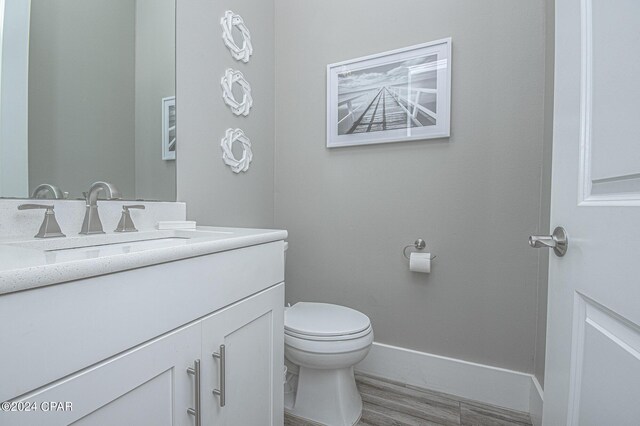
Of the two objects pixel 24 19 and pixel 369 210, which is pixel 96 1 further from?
pixel 369 210

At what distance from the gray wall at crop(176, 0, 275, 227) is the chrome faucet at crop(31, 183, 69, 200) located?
416 millimetres

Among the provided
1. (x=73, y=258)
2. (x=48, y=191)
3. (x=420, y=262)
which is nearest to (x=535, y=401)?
(x=420, y=262)

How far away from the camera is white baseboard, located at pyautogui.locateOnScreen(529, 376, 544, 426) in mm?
1263

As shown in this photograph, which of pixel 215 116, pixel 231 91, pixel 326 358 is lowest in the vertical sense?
pixel 326 358

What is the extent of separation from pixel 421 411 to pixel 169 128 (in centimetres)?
173

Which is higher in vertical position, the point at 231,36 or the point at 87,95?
the point at 231,36

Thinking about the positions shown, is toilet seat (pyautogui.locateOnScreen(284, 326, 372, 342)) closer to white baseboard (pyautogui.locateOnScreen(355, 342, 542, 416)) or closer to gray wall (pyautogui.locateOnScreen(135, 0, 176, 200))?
white baseboard (pyautogui.locateOnScreen(355, 342, 542, 416))

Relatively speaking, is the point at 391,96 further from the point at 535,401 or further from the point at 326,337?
the point at 535,401

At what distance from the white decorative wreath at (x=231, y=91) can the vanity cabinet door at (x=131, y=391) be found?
3.90 feet

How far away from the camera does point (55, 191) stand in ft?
3.05

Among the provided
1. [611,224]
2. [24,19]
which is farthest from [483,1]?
[24,19]

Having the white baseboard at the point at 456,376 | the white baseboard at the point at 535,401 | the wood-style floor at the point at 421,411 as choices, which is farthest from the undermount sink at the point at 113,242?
the white baseboard at the point at 535,401

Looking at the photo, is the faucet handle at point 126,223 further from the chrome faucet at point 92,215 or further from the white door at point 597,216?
the white door at point 597,216

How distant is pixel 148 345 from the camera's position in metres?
0.62
